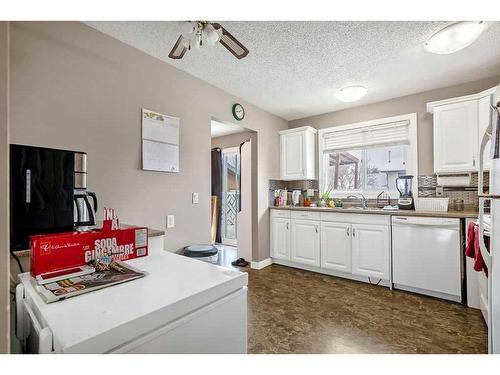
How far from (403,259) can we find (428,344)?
1067 mm

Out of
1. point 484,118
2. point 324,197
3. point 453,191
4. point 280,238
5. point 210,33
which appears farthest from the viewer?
point 324,197

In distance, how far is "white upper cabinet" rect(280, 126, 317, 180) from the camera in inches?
149

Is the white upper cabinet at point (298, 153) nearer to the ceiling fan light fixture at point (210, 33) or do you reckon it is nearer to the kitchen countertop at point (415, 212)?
the kitchen countertop at point (415, 212)

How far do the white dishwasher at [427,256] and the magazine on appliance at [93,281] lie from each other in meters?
2.78

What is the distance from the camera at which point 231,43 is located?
1588 mm

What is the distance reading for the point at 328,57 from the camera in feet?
7.41

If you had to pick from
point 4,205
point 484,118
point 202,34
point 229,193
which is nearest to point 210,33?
point 202,34

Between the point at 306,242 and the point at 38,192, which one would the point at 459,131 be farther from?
the point at 38,192

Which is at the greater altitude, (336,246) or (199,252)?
(199,252)

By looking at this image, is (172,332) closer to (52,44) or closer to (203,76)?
(52,44)

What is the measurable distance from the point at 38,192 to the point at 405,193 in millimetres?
3583
